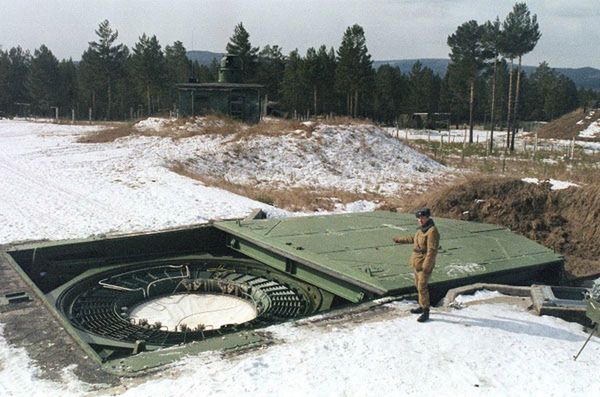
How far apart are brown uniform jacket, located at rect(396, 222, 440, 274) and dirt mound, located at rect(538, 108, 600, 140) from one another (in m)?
46.7

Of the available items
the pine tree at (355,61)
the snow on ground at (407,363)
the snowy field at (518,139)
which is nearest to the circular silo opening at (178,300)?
the snow on ground at (407,363)

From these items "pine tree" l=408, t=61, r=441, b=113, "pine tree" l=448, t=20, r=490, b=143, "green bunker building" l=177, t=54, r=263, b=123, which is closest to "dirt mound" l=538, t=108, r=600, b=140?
"pine tree" l=448, t=20, r=490, b=143

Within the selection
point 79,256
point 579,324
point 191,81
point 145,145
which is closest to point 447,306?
point 579,324

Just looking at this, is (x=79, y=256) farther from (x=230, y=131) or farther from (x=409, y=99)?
(x=409, y=99)

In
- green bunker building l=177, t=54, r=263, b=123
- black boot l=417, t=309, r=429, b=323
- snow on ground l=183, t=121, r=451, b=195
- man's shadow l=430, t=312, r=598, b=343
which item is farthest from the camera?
green bunker building l=177, t=54, r=263, b=123

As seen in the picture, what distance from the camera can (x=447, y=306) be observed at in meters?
6.95

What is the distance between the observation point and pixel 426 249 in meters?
6.26

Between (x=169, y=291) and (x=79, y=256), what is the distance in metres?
1.84

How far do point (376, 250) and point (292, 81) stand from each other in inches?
1662

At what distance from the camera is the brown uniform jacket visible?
618cm

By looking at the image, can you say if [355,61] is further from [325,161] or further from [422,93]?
[325,161]

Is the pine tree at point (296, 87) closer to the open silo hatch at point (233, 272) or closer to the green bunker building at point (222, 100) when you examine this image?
the green bunker building at point (222, 100)

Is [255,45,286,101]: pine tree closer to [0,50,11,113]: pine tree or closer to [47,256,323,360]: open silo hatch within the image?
[0,50,11,113]: pine tree

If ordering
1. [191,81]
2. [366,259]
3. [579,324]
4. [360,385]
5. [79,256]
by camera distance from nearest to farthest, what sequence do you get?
[360,385]
[579,324]
[366,259]
[79,256]
[191,81]
